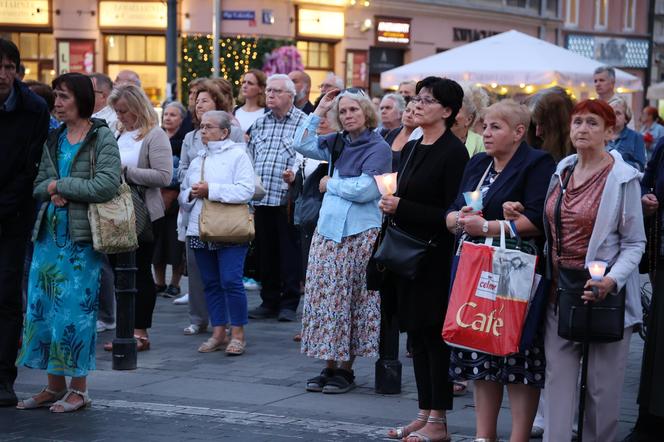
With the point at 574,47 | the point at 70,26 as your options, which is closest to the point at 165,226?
the point at 70,26

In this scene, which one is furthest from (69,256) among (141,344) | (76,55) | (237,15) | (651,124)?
(76,55)

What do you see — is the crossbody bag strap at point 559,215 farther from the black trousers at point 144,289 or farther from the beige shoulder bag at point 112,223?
the black trousers at point 144,289

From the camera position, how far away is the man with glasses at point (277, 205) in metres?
10.9

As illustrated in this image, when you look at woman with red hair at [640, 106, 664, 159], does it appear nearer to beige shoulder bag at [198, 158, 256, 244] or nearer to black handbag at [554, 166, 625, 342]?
beige shoulder bag at [198, 158, 256, 244]

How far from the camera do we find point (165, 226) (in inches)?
496

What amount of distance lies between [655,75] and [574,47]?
7.01m

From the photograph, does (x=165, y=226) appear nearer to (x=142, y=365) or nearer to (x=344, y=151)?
(x=142, y=365)

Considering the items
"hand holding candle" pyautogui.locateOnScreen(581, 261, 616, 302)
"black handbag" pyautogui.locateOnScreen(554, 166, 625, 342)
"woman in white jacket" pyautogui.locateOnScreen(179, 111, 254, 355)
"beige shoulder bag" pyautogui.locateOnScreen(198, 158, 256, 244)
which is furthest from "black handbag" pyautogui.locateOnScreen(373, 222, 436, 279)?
"woman in white jacket" pyautogui.locateOnScreen(179, 111, 254, 355)

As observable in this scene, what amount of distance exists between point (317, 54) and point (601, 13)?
17746 millimetres

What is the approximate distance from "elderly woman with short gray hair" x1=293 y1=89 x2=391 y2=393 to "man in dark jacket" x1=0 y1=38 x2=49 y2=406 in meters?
1.85

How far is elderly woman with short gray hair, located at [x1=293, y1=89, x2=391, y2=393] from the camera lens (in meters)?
7.87

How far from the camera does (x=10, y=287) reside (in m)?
7.72

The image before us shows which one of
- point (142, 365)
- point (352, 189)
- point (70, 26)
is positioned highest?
point (70, 26)

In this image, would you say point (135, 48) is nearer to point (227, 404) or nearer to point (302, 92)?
point (302, 92)
